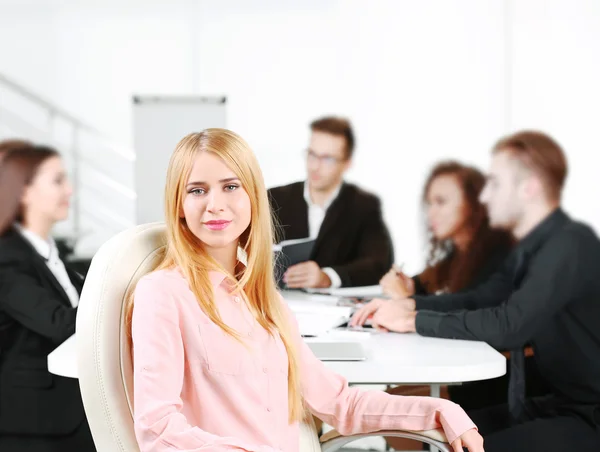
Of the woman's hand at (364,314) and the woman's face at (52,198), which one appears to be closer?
the woman's hand at (364,314)

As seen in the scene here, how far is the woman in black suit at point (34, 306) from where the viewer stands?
284 centimetres

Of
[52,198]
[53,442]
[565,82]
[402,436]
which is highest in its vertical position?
[565,82]

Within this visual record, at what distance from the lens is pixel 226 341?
1.38m

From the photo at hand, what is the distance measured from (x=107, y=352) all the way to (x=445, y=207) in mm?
2014

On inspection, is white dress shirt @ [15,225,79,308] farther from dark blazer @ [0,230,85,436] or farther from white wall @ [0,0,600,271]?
white wall @ [0,0,600,271]

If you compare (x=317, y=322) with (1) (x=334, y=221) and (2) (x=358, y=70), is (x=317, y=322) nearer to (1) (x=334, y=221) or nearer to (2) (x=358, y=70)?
(1) (x=334, y=221)

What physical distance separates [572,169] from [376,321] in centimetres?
118

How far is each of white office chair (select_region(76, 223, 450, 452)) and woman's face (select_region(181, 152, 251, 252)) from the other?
148mm

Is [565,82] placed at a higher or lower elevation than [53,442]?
higher

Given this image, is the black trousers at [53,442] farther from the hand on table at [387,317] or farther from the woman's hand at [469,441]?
the woman's hand at [469,441]

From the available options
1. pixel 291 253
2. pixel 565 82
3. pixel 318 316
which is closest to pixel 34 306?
pixel 291 253

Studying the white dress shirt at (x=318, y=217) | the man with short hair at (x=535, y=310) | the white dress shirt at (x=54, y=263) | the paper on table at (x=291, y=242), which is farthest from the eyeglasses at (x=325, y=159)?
the white dress shirt at (x=54, y=263)

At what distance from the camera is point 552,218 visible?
9.63 ft

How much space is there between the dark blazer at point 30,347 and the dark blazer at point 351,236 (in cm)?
95
